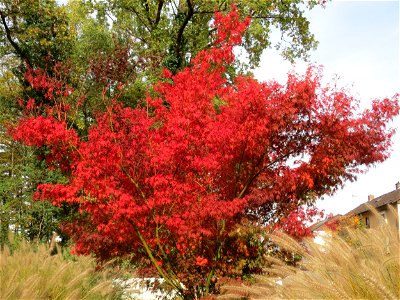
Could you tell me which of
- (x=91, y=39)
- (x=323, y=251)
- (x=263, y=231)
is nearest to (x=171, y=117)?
(x=263, y=231)

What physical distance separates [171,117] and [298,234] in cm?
304

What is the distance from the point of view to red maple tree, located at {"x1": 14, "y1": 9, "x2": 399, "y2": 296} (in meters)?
8.60

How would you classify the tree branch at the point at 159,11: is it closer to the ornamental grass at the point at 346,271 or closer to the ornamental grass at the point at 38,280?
the ornamental grass at the point at 38,280

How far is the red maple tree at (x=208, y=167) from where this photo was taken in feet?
28.2

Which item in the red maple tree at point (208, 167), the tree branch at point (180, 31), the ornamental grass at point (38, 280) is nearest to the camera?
the ornamental grass at point (38, 280)

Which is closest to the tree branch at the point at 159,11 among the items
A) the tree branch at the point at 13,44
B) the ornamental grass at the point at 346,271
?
the tree branch at the point at 13,44

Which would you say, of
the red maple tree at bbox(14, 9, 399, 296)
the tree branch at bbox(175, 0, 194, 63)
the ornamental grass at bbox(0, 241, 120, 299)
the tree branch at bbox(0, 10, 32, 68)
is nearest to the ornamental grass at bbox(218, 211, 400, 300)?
the ornamental grass at bbox(0, 241, 120, 299)

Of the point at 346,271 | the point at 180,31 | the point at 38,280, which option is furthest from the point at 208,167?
the point at 180,31

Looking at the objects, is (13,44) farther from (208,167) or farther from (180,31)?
(208,167)

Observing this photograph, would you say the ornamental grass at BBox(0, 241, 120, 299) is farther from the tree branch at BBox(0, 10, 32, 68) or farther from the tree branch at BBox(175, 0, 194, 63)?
the tree branch at BBox(0, 10, 32, 68)

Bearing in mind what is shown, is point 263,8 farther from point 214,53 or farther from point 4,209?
point 4,209

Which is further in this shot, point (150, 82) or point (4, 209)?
point (150, 82)

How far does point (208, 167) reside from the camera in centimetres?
869

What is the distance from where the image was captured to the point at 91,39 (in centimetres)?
2322
